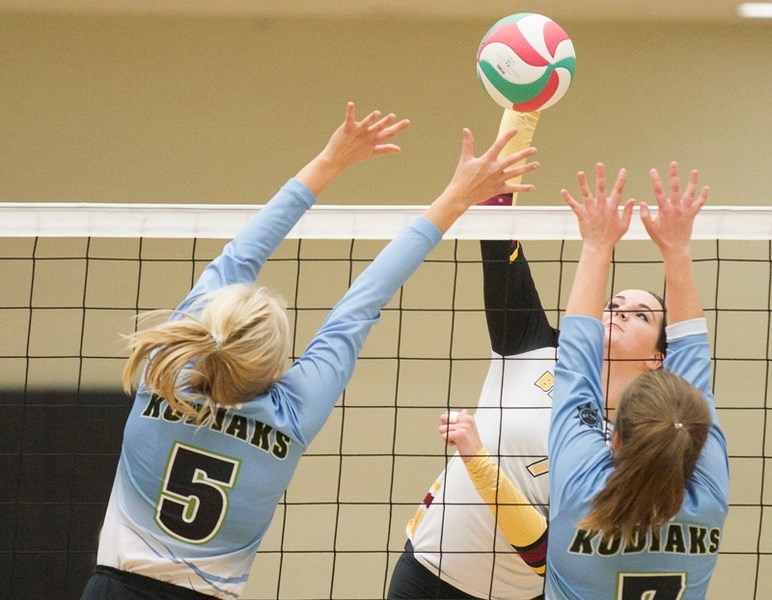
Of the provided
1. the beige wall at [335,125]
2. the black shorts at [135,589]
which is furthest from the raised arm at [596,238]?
the beige wall at [335,125]

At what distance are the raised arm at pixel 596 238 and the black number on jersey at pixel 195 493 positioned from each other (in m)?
0.70

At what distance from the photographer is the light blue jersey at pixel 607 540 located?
1.65 m

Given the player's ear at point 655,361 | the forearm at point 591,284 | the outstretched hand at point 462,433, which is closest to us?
the forearm at point 591,284

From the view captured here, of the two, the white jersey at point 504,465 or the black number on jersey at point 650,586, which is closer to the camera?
the black number on jersey at point 650,586

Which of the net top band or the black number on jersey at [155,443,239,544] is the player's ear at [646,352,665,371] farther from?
the black number on jersey at [155,443,239,544]

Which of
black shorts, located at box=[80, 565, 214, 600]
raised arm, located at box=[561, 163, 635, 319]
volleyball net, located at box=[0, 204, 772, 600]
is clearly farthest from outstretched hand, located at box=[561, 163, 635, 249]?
volleyball net, located at box=[0, 204, 772, 600]

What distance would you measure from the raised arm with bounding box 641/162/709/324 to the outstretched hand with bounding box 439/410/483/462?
0.58 m

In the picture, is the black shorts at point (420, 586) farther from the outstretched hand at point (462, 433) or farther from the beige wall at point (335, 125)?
the beige wall at point (335, 125)

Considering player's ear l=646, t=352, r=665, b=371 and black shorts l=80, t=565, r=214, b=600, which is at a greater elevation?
player's ear l=646, t=352, r=665, b=371

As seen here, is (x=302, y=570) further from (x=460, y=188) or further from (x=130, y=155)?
(x=460, y=188)

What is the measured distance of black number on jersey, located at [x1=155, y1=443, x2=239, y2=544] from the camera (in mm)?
1704

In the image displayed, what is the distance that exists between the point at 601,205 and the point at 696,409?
480 millimetres

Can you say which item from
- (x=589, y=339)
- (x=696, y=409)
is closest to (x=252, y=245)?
(x=589, y=339)

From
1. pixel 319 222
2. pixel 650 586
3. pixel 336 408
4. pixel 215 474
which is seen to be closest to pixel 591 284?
pixel 650 586
